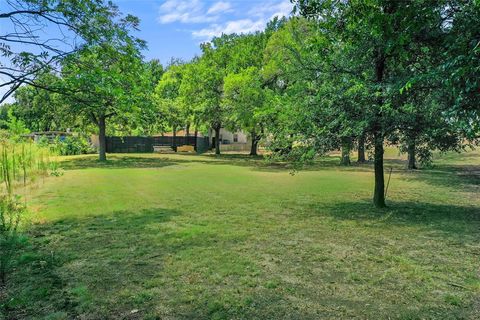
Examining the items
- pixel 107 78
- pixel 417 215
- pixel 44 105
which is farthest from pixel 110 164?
pixel 417 215

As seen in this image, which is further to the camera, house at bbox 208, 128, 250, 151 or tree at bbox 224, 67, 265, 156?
house at bbox 208, 128, 250, 151

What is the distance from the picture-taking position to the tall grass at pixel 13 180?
5086mm

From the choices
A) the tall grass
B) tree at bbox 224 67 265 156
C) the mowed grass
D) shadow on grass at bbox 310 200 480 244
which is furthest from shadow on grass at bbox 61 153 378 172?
the mowed grass

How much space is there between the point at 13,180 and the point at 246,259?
31.2ft

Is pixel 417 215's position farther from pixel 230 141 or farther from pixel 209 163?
pixel 230 141

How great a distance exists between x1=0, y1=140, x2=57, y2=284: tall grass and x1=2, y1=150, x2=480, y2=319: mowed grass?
317 mm

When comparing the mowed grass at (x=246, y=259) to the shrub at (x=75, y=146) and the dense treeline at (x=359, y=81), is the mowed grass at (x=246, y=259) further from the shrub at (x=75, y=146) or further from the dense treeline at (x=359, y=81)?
the shrub at (x=75, y=146)

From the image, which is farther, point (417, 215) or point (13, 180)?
point (13, 180)

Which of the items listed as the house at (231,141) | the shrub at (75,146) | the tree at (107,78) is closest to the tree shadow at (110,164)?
the shrub at (75,146)

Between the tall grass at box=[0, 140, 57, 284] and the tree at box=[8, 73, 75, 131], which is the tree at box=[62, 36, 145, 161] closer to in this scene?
the tree at box=[8, 73, 75, 131]

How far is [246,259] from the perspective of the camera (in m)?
5.12

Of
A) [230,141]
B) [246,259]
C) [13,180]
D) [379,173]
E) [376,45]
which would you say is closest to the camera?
[246,259]

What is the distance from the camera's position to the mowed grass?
3.67m

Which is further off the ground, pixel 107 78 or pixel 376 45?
pixel 376 45
